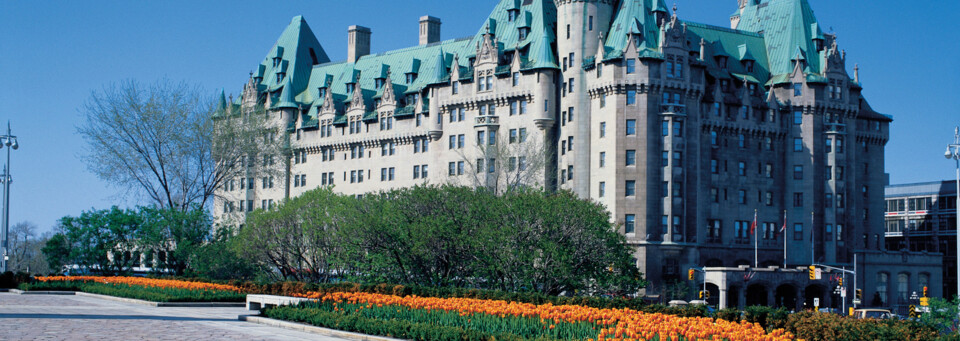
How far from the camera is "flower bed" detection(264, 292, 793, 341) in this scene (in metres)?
28.5

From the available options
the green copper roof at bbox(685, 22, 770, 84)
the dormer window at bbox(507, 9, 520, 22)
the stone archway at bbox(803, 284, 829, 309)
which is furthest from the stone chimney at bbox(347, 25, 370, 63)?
the stone archway at bbox(803, 284, 829, 309)

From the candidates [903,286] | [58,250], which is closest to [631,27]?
[903,286]

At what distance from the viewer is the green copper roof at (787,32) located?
4021 inches

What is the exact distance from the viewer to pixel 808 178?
10044cm

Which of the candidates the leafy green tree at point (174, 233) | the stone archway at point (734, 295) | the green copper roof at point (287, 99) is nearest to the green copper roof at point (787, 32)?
the stone archway at point (734, 295)

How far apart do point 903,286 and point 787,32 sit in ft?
82.8

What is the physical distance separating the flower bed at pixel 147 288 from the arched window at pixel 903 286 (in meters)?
65.8

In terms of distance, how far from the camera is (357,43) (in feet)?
409

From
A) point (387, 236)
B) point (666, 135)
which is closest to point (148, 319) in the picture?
point (387, 236)

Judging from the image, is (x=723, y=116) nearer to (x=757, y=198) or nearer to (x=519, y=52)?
(x=757, y=198)

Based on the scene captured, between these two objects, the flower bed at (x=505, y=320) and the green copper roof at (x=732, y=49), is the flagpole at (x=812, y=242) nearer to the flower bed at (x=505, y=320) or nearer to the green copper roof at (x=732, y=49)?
the green copper roof at (x=732, y=49)

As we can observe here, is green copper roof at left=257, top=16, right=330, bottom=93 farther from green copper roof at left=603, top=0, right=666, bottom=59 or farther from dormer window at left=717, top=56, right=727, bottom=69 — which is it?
dormer window at left=717, top=56, right=727, bottom=69

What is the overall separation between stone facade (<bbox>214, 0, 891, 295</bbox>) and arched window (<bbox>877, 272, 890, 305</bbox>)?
337 cm

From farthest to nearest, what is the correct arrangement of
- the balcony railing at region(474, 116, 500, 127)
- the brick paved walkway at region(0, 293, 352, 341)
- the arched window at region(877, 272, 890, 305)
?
the arched window at region(877, 272, 890, 305)
the balcony railing at region(474, 116, 500, 127)
the brick paved walkway at region(0, 293, 352, 341)
